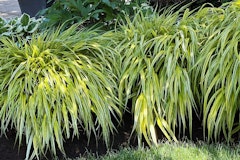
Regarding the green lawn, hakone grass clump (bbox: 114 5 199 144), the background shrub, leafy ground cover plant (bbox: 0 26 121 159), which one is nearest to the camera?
the green lawn

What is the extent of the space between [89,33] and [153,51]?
607 millimetres

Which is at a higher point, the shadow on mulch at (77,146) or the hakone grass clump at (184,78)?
the hakone grass clump at (184,78)

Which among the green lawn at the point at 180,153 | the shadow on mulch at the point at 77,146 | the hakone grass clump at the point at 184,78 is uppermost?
the hakone grass clump at the point at 184,78

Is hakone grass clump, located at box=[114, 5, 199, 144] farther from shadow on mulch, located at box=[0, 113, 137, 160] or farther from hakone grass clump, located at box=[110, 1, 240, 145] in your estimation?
shadow on mulch, located at box=[0, 113, 137, 160]

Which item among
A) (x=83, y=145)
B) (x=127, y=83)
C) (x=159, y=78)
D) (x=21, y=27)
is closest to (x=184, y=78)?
(x=159, y=78)

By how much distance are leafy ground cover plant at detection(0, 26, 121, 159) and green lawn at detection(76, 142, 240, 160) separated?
0.60 ft

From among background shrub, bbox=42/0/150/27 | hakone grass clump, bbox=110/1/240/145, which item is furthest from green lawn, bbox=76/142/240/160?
background shrub, bbox=42/0/150/27

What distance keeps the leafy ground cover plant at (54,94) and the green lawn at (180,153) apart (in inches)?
7.2

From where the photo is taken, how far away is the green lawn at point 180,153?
111 inches

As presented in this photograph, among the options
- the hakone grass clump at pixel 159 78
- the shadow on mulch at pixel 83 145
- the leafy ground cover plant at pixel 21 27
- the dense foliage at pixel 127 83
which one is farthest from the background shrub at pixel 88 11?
the shadow on mulch at pixel 83 145

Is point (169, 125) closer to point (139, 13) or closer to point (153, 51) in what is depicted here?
point (153, 51)

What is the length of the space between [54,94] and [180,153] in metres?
1.00

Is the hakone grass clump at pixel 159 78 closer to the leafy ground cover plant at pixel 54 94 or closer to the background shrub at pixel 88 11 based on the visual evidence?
the leafy ground cover plant at pixel 54 94

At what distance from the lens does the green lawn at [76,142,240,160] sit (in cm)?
282
